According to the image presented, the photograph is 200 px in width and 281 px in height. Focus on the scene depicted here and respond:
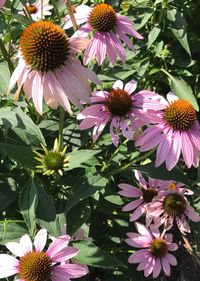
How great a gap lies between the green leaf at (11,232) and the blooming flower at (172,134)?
475mm

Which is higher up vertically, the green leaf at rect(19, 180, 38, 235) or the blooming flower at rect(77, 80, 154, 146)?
the blooming flower at rect(77, 80, 154, 146)

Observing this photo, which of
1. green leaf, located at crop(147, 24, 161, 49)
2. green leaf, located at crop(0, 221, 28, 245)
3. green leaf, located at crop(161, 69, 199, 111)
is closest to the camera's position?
green leaf, located at crop(0, 221, 28, 245)

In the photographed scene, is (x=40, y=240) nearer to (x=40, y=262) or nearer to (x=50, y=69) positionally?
(x=40, y=262)

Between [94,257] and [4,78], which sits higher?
[4,78]

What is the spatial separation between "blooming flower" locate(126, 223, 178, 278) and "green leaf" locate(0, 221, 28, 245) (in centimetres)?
43

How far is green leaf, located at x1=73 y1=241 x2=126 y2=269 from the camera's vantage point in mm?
1383

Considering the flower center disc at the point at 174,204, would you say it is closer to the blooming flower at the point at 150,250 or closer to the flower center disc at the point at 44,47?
the blooming flower at the point at 150,250

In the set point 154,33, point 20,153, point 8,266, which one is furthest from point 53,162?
point 154,33

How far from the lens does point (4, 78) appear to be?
1529 mm

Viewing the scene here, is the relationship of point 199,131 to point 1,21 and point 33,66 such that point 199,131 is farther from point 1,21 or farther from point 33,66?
point 1,21

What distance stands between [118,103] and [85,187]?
0.99 feet

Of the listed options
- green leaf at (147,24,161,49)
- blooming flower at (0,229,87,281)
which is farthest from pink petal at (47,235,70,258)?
green leaf at (147,24,161,49)

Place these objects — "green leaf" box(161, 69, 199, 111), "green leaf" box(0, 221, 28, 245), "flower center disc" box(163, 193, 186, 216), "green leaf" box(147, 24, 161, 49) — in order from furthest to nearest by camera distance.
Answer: "green leaf" box(161, 69, 199, 111)
"green leaf" box(147, 24, 161, 49)
"flower center disc" box(163, 193, 186, 216)
"green leaf" box(0, 221, 28, 245)

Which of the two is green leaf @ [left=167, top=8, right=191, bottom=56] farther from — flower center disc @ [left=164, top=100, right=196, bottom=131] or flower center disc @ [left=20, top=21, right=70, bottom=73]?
flower center disc @ [left=20, top=21, right=70, bottom=73]
